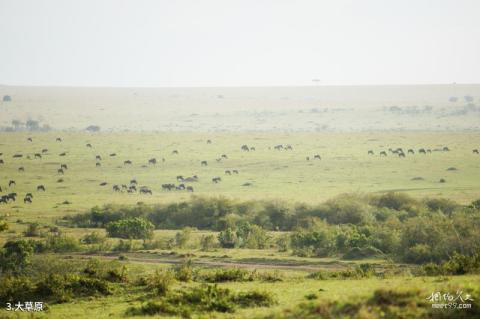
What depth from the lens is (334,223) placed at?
32625mm

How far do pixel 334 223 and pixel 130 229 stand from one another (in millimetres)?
9779

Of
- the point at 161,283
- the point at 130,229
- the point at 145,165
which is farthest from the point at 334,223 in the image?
A: the point at 145,165

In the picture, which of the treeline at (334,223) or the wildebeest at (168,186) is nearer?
the treeline at (334,223)

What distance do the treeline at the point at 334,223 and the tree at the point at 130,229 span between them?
44 mm

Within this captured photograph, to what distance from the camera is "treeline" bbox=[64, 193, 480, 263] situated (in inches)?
934

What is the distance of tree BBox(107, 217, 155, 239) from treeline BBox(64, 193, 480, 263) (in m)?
0.04

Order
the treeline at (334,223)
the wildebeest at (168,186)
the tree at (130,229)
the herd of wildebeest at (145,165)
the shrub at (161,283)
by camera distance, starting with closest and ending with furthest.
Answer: the shrub at (161,283), the treeline at (334,223), the tree at (130,229), the herd of wildebeest at (145,165), the wildebeest at (168,186)

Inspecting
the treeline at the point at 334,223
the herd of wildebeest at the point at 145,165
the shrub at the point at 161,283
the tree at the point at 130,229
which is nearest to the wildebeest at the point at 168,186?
the herd of wildebeest at the point at 145,165

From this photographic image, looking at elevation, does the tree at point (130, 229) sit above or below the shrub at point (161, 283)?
below

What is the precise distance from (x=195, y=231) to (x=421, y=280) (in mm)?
19147

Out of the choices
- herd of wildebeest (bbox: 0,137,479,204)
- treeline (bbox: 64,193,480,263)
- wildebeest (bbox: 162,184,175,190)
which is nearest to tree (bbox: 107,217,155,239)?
treeline (bbox: 64,193,480,263)

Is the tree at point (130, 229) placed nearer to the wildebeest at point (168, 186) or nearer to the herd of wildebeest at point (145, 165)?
the herd of wildebeest at point (145, 165)

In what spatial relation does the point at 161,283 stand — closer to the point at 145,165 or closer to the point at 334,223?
the point at 334,223

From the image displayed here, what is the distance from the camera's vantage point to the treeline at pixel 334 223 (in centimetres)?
2373
